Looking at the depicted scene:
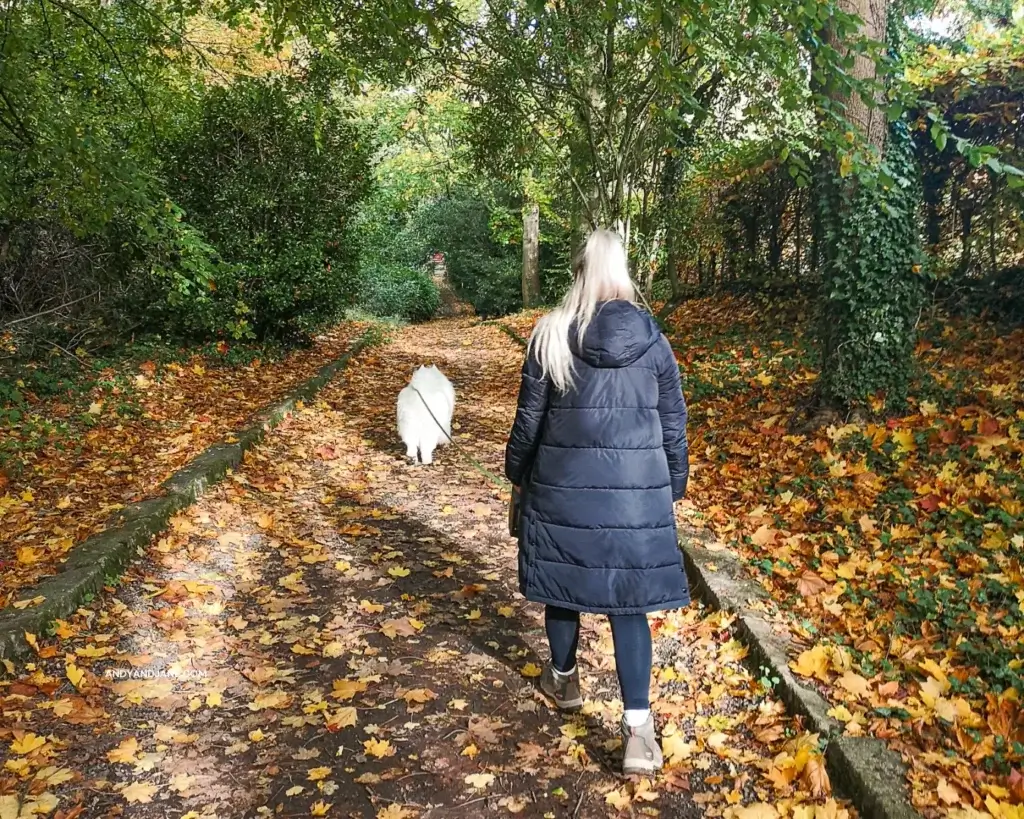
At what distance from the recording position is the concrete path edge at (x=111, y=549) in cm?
371

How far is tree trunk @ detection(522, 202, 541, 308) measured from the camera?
21688 millimetres

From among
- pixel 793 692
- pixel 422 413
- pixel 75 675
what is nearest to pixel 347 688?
pixel 75 675

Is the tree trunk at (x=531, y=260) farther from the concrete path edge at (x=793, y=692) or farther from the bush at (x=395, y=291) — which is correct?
the concrete path edge at (x=793, y=692)

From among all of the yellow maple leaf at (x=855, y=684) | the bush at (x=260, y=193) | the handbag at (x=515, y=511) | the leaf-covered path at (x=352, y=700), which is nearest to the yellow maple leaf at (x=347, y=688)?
the leaf-covered path at (x=352, y=700)

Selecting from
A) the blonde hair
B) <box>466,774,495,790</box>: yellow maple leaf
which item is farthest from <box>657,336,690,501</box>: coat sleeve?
<box>466,774,495,790</box>: yellow maple leaf

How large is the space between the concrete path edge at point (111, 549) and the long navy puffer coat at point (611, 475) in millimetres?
2636

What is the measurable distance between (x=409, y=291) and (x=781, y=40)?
2175 cm

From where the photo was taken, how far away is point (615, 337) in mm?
2857

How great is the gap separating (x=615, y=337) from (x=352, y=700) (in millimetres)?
2177

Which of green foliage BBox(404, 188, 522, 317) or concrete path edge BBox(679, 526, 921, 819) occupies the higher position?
green foliage BBox(404, 188, 522, 317)

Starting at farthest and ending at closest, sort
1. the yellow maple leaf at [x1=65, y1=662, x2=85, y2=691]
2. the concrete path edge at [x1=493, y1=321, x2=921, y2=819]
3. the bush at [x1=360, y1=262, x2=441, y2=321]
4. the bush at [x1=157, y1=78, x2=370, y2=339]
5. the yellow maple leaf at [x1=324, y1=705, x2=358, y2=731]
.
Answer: the bush at [x1=360, y1=262, x2=441, y2=321], the bush at [x1=157, y1=78, x2=370, y2=339], the yellow maple leaf at [x1=65, y1=662, x2=85, y2=691], the yellow maple leaf at [x1=324, y1=705, x2=358, y2=731], the concrete path edge at [x1=493, y1=321, x2=921, y2=819]

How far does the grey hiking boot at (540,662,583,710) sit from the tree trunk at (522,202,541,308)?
735 inches

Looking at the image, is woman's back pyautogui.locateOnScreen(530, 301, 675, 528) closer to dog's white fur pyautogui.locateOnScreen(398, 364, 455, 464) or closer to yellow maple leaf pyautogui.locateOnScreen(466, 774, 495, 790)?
yellow maple leaf pyautogui.locateOnScreen(466, 774, 495, 790)

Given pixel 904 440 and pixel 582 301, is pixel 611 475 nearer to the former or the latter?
pixel 582 301
